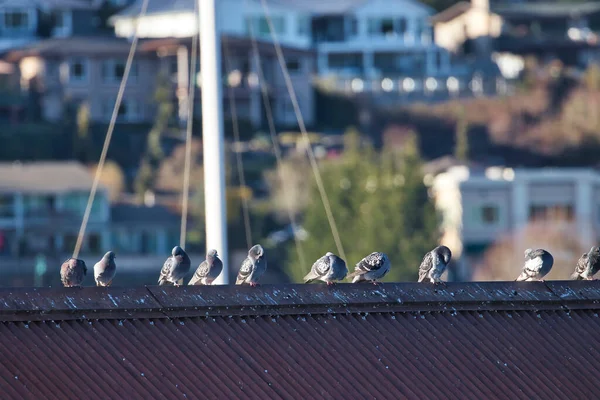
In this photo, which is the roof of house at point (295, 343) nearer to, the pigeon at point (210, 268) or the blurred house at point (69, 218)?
the pigeon at point (210, 268)

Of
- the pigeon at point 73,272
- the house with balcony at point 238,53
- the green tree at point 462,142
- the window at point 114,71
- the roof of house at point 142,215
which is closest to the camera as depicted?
the pigeon at point 73,272

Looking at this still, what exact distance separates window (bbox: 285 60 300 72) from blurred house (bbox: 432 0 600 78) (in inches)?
558

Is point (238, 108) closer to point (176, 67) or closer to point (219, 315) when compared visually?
point (176, 67)

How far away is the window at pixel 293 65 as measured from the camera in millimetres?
107000

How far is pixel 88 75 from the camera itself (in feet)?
338

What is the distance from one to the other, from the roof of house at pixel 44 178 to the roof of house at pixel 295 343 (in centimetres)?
6789

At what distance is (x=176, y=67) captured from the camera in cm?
10300

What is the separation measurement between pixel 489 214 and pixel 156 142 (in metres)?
17.3

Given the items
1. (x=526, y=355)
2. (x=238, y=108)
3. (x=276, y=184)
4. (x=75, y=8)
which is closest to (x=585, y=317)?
(x=526, y=355)

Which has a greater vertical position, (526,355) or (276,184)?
(526,355)

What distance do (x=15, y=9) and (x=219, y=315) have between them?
88877 mm

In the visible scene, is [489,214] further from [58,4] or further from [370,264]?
[370,264]

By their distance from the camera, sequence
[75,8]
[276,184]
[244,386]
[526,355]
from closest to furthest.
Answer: [244,386] → [526,355] → [276,184] → [75,8]

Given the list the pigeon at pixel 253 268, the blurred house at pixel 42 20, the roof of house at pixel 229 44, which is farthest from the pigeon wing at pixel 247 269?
the blurred house at pixel 42 20
